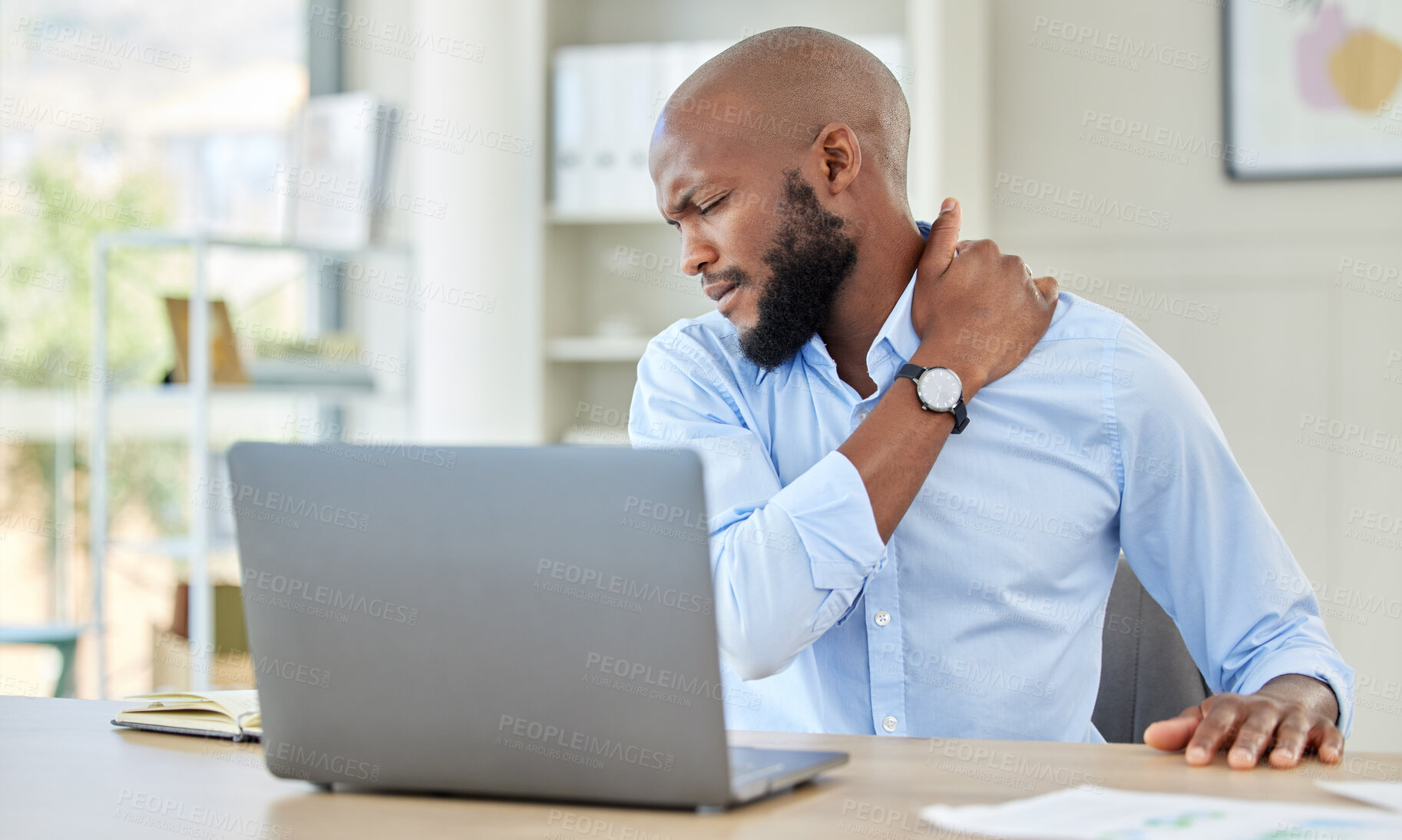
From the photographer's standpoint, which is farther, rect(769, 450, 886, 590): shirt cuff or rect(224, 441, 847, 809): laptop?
rect(769, 450, 886, 590): shirt cuff

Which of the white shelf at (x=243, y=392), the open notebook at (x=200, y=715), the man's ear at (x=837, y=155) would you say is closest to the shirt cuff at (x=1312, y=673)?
the man's ear at (x=837, y=155)

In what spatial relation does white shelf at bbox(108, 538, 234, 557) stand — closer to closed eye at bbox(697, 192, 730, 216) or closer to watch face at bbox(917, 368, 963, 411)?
closed eye at bbox(697, 192, 730, 216)

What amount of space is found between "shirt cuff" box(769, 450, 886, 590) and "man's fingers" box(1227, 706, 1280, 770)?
30cm

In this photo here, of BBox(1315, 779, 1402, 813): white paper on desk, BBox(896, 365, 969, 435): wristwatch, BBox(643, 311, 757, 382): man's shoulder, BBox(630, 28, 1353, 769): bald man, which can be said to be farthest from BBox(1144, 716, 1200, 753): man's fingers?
BBox(643, 311, 757, 382): man's shoulder

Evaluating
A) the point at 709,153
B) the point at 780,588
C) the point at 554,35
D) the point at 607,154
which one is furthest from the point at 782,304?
the point at 554,35

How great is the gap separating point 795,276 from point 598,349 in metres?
1.72

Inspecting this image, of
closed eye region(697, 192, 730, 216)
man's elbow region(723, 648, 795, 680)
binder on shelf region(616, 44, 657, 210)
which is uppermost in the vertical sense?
binder on shelf region(616, 44, 657, 210)

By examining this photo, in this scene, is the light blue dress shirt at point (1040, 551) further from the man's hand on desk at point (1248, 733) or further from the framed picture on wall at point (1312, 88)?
the framed picture on wall at point (1312, 88)

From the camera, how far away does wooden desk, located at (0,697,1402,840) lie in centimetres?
73

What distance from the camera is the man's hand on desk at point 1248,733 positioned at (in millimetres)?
874

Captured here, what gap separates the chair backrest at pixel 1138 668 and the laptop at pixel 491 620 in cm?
65

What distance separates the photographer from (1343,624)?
277cm

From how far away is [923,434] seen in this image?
113 cm

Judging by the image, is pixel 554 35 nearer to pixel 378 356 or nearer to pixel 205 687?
pixel 378 356
